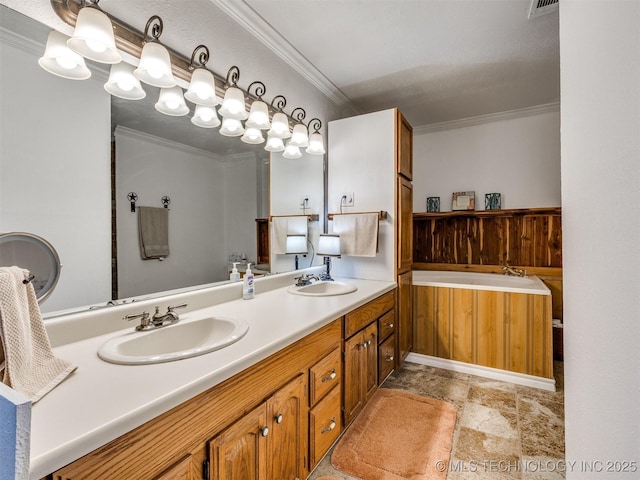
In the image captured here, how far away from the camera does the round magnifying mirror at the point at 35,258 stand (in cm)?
95

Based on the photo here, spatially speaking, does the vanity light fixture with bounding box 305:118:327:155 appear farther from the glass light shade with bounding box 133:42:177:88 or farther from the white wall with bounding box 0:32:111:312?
the white wall with bounding box 0:32:111:312

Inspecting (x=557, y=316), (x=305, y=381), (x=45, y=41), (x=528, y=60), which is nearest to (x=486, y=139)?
(x=528, y=60)

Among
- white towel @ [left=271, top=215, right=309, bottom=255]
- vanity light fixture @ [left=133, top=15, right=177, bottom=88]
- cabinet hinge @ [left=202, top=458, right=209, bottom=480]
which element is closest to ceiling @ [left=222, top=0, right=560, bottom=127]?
vanity light fixture @ [left=133, top=15, right=177, bottom=88]

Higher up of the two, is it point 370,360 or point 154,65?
point 154,65

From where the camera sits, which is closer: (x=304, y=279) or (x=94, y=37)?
(x=94, y=37)

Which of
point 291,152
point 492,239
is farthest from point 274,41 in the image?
point 492,239

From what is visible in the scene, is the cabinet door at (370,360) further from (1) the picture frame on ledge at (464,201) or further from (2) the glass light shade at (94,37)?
(1) the picture frame on ledge at (464,201)

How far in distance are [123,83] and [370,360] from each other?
199 centimetres

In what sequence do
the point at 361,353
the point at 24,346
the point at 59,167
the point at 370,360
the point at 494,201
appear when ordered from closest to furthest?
the point at 24,346 < the point at 59,167 < the point at 361,353 < the point at 370,360 < the point at 494,201

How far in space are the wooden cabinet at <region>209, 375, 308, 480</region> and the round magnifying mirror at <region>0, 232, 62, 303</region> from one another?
793 millimetres

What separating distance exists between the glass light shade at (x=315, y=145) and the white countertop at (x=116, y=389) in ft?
5.01

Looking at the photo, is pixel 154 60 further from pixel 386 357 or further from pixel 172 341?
pixel 386 357

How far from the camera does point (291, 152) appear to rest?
2309mm

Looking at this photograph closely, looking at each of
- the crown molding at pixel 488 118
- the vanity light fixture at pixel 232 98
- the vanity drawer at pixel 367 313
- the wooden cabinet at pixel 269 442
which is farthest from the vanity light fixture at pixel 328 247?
the crown molding at pixel 488 118
